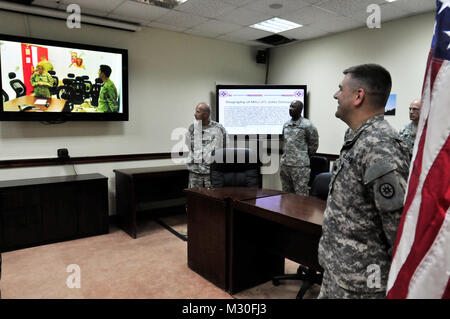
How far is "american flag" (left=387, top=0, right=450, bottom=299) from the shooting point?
27.1 inches

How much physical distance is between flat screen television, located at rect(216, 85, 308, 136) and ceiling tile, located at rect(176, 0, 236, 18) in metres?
1.37

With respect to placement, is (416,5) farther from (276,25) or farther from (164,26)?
(164,26)

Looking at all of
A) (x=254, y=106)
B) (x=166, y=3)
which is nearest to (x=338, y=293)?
(x=166, y=3)

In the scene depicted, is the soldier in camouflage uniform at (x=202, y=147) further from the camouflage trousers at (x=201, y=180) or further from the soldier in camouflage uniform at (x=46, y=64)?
the soldier in camouflage uniform at (x=46, y=64)

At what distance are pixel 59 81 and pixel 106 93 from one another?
1.82 feet

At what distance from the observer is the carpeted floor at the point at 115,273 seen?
96.9 inches

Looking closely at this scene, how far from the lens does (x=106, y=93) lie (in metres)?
4.03

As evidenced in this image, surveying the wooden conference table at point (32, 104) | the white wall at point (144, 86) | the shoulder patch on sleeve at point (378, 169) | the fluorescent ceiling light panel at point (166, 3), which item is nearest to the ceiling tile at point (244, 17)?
the fluorescent ceiling light panel at point (166, 3)

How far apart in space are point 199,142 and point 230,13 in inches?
65.9

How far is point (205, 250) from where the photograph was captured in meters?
Result: 2.68

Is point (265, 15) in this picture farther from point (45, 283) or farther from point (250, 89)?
point (45, 283)

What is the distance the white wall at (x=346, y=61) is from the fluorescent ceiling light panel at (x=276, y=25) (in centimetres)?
71

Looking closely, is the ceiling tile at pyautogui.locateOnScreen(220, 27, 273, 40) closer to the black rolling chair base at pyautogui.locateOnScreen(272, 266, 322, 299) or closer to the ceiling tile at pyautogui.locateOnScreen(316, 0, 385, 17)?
the ceiling tile at pyautogui.locateOnScreen(316, 0, 385, 17)

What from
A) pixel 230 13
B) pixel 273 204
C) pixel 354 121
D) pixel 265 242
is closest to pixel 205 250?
pixel 265 242
